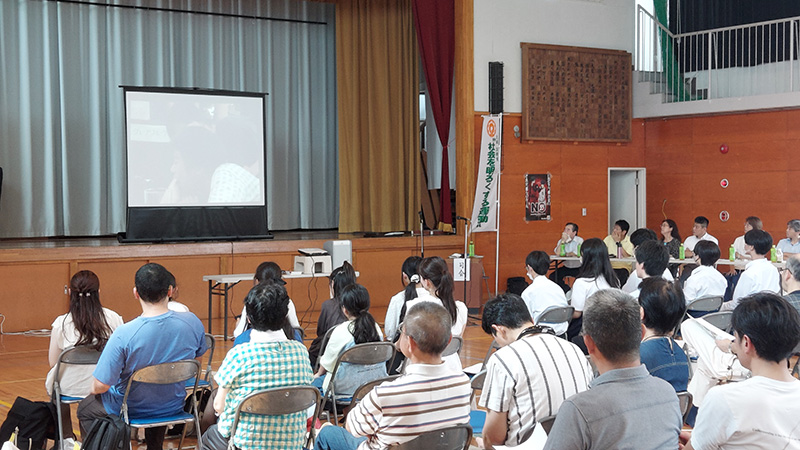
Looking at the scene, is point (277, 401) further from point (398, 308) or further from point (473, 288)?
point (473, 288)

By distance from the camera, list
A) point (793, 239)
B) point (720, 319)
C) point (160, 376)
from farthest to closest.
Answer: point (793, 239)
point (720, 319)
point (160, 376)

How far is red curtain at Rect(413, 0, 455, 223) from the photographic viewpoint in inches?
435

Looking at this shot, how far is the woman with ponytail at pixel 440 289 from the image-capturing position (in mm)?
5051

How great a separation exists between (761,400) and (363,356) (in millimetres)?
2286

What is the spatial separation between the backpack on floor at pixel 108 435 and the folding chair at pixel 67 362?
25.5 inches

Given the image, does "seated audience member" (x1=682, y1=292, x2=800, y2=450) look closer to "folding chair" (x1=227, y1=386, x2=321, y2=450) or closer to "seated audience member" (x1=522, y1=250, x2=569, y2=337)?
"folding chair" (x1=227, y1=386, x2=321, y2=450)

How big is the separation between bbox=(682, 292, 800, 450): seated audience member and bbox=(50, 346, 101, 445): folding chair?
9.72 ft

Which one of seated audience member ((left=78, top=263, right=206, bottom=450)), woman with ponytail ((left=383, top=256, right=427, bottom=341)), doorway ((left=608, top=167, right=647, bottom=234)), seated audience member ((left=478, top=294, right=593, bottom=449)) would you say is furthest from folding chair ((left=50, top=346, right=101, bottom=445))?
doorway ((left=608, top=167, right=647, bottom=234))

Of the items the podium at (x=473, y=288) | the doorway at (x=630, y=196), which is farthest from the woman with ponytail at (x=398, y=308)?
the doorway at (x=630, y=196)

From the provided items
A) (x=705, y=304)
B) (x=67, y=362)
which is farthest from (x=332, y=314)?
(x=705, y=304)

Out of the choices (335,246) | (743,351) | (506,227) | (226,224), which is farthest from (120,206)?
(743,351)

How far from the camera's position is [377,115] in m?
11.9

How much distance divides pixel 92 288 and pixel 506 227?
7.47 m

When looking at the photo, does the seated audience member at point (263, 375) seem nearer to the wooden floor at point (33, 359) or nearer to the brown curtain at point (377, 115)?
the wooden floor at point (33, 359)
